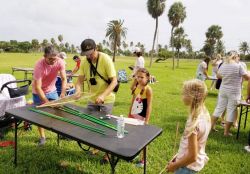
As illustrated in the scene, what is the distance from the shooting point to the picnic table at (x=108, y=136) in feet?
8.19

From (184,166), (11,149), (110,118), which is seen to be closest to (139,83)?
(110,118)

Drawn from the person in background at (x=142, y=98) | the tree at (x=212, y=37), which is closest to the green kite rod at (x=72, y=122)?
the person in background at (x=142, y=98)

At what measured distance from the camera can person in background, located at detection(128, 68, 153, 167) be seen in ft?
13.0

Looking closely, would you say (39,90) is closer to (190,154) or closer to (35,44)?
(190,154)

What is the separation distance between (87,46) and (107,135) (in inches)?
53.8

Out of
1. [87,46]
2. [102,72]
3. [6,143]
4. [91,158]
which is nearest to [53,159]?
[91,158]

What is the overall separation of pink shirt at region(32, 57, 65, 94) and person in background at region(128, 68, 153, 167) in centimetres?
151

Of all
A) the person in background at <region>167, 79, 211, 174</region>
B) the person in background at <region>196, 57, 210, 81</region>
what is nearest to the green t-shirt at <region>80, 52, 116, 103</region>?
the person in background at <region>167, 79, 211, 174</region>

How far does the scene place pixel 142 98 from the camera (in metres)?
4.01

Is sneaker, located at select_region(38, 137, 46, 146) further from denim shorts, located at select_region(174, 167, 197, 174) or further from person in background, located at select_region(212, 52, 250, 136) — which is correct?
person in background, located at select_region(212, 52, 250, 136)

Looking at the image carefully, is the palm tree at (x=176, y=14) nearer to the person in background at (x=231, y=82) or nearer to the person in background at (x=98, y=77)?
the person in background at (x=231, y=82)

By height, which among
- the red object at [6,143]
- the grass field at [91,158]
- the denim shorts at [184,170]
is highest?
the denim shorts at [184,170]

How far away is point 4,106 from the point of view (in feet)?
15.7

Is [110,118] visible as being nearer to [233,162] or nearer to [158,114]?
[233,162]
